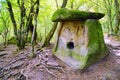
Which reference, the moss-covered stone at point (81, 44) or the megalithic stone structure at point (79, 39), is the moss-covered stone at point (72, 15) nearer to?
the megalithic stone structure at point (79, 39)

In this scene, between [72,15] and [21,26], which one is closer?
[72,15]

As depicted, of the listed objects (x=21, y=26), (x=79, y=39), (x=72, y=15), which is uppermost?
(x=72, y=15)

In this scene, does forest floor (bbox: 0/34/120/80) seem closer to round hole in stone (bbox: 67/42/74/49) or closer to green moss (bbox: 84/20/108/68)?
green moss (bbox: 84/20/108/68)

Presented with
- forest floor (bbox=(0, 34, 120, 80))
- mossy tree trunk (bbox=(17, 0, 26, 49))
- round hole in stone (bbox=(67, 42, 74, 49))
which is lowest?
forest floor (bbox=(0, 34, 120, 80))

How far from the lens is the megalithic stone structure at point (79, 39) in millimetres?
11156

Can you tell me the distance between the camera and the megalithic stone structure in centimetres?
1116

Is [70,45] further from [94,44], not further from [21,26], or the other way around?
[21,26]

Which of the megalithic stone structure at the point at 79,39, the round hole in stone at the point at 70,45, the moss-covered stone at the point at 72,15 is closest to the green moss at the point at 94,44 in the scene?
the megalithic stone structure at the point at 79,39

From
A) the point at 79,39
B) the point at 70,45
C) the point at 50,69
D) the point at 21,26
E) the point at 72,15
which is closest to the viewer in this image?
the point at 72,15

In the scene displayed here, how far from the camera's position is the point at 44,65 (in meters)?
11.7

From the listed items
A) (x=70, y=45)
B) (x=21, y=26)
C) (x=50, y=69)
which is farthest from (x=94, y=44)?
(x=21, y=26)

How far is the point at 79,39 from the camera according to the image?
11.6 meters

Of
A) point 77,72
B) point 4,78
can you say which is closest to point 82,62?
point 77,72

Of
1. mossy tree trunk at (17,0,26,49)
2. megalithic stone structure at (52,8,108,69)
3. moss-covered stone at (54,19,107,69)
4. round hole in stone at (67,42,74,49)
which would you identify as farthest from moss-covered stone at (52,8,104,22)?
mossy tree trunk at (17,0,26,49)
